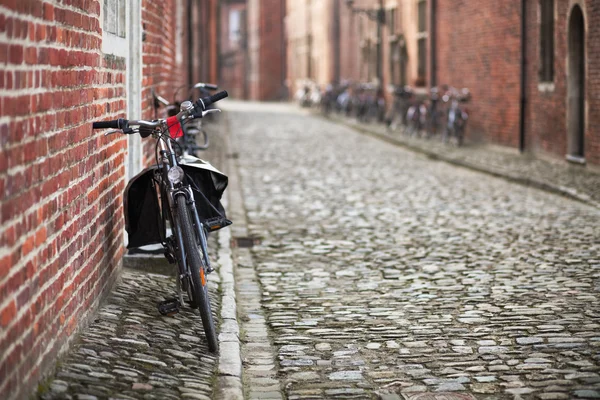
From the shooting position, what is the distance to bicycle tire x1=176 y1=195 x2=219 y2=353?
18.0ft

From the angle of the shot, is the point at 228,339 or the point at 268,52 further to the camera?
the point at 268,52

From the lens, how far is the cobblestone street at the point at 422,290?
5.35 metres

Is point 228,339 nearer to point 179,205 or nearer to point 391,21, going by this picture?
point 179,205

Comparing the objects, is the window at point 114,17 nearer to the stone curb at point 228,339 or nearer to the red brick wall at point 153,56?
the red brick wall at point 153,56

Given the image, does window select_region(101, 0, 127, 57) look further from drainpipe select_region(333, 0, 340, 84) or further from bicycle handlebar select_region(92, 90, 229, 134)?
drainpipe select_region(333, 0, 340, 84)

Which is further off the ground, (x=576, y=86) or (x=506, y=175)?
(x=576, y=86)

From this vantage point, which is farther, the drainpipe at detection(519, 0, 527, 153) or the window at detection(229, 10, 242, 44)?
the window at detection(229, 10, 242, 44)

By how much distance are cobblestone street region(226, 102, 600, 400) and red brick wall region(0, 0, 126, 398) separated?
1057mm

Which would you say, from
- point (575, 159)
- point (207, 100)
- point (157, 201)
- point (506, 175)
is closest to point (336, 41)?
point (575, 159)

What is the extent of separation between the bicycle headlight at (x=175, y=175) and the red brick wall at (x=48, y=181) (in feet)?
1.39

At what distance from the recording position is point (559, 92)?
17.2 meters

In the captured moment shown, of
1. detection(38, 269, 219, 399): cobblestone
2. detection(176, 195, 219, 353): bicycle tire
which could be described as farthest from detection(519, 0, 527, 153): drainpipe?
detection(176, 195, 219, 353): bicycle tire

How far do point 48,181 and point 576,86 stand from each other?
Answer: 1327 cm

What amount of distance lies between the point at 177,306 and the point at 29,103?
2.34 m
